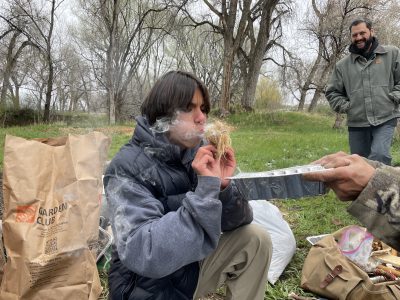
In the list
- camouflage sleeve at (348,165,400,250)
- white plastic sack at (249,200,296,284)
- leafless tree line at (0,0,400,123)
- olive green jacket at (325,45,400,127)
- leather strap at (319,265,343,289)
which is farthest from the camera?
leafless tree line at (0,0,400,123)

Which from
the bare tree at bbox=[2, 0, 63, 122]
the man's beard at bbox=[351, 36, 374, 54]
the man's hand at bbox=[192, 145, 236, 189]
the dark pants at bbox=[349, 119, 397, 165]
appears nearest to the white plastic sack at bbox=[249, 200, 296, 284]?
the man's hand at bbox=[192, 145, 236, 189]

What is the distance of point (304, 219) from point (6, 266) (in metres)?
2.50

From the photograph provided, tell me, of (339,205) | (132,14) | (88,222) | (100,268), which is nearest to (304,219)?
(339,205)

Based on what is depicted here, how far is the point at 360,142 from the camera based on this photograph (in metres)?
3.89

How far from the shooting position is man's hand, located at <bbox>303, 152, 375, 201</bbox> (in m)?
1.23

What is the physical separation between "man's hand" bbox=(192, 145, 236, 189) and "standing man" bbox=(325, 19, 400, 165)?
2.59m

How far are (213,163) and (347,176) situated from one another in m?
0.43

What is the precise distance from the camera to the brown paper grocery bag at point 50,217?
1.79 m

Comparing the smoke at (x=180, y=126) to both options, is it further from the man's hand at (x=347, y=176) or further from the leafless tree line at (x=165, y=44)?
the leafless tree line at (x=165, y=44)

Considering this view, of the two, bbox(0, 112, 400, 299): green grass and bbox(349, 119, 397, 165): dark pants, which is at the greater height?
bbox(349, 119, 397, 165): dark pants

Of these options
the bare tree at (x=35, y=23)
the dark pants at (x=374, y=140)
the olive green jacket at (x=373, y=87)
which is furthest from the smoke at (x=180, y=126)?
the bare tree at (x=35, y=23)

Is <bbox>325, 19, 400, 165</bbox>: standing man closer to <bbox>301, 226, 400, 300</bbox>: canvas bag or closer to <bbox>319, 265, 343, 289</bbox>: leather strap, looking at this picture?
<bbox>301, 226, 400, 300</bbox>: canvas bag

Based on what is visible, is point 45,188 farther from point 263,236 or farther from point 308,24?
point 308,24

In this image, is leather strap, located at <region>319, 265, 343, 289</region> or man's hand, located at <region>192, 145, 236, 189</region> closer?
man's hand, located at <region>192, 145, 236, 189</region>
